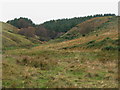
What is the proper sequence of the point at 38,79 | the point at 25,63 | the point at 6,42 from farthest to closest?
1. the point at 6,42
2. the point at 25,63
3. the point at 38,79

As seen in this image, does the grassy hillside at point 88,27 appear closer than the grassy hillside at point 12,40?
Yes

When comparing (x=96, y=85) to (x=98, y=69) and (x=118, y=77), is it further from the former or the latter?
(x=98, y=69)

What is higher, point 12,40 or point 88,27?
point 88,27

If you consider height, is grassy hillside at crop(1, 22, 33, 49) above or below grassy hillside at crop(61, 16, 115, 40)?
below

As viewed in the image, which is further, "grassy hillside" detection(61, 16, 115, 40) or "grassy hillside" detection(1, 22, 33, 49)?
"grassy hillside" detection(1, 22, 33, 49)

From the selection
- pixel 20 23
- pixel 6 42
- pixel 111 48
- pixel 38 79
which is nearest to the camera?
pixel 38 79

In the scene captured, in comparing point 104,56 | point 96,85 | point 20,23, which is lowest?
point 96,85

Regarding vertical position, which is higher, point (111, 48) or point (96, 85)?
point (111, 48)

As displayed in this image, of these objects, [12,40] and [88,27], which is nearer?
[88,27]

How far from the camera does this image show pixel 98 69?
13656 millimetres

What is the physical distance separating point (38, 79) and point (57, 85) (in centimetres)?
189

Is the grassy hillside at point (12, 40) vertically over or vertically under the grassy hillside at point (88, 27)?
under

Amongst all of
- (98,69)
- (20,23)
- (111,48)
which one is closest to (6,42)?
(111,48)

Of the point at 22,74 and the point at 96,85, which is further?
the point at 22,74
